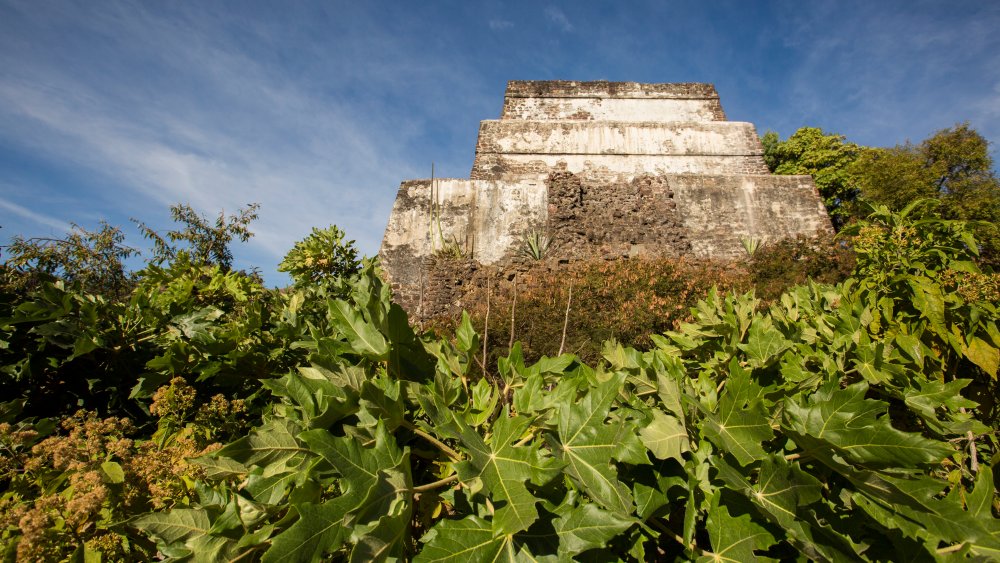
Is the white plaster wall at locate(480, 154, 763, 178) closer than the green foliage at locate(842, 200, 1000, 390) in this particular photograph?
No

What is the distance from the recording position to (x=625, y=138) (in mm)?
14953

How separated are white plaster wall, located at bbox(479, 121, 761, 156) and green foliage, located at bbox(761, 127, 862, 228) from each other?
6253 mm

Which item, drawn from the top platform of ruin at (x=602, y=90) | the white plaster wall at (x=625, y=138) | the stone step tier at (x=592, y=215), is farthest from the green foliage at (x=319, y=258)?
the top platform of ruin at (x=602, y=90)

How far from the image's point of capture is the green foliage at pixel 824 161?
20.9 metres

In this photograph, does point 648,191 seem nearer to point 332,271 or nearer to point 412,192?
point 412,192

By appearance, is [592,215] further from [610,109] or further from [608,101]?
[608,101]

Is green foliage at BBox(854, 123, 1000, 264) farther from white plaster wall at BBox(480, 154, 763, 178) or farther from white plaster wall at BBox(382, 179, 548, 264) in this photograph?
white plaster wall at BBox(382, 179, 548, 264)

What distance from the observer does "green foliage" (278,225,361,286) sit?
3.43m

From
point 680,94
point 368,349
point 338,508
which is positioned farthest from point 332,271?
point 680,94

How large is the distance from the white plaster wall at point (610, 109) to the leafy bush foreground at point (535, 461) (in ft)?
56.1

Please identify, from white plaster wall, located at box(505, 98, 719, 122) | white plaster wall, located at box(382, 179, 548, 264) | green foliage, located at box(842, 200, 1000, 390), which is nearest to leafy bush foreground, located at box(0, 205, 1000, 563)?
green foliage, located at box(842, 200, 1000, 390)

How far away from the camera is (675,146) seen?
1491 cm

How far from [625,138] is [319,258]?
13659mm

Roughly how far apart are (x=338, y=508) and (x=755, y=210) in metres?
12.4
